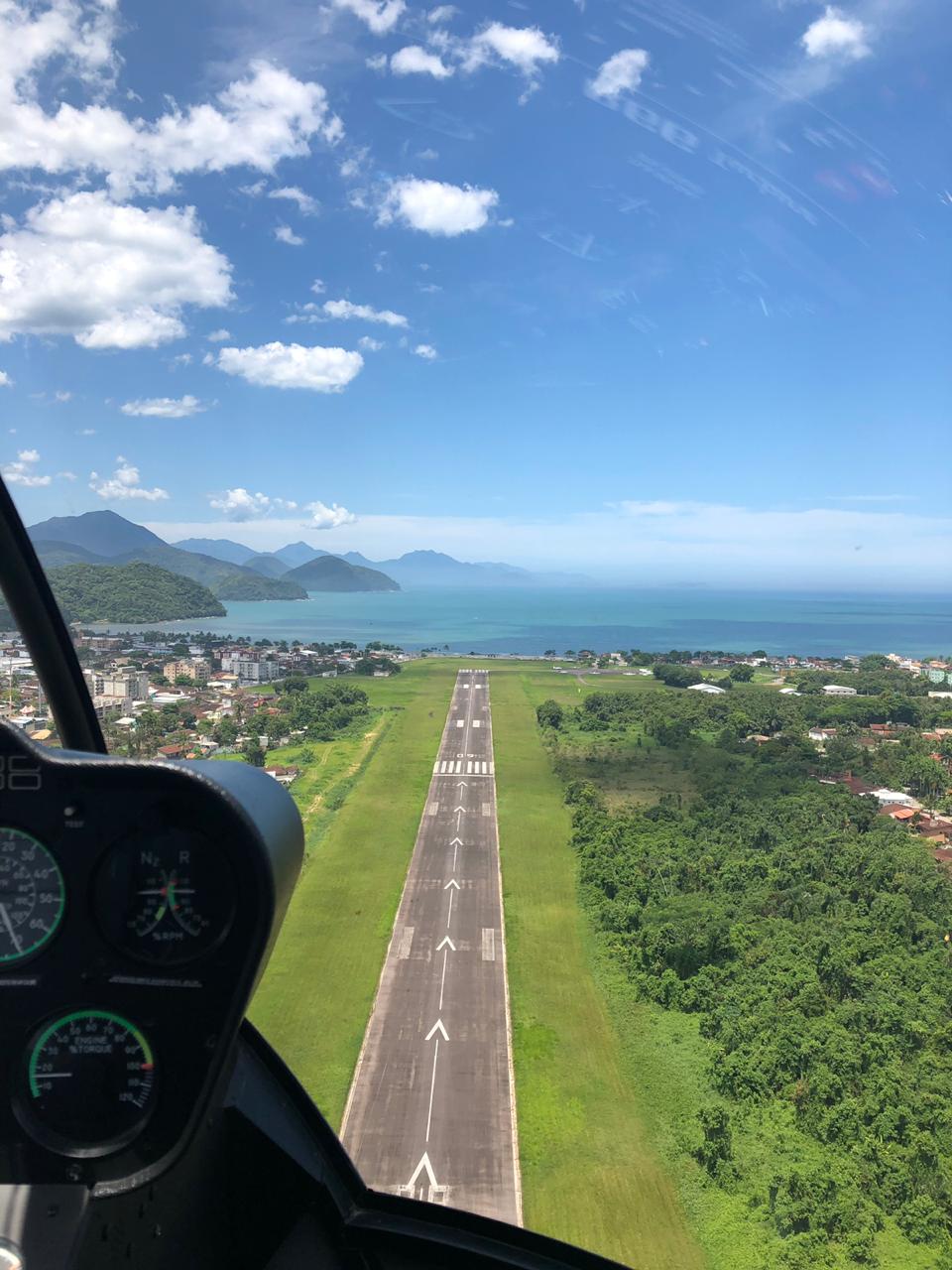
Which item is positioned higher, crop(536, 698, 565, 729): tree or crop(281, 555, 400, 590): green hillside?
crop(281, 555, 400, 590): green hillside

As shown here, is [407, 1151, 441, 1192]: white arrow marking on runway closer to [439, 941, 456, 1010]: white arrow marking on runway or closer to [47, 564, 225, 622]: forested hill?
[439, 941, 456, 1010]: white arrow marking on runway

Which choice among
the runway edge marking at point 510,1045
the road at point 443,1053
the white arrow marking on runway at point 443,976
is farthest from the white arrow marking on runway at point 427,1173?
the white arrow marking on runway at point 443,976

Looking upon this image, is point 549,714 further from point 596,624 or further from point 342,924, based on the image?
point 596,624

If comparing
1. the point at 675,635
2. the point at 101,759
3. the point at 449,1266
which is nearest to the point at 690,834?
the point at 449,1266

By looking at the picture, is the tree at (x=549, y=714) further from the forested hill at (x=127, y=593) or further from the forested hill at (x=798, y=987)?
the forested hill at (x=127, y=593)

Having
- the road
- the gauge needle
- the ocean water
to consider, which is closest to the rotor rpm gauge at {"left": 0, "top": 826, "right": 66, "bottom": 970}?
the gauge needle

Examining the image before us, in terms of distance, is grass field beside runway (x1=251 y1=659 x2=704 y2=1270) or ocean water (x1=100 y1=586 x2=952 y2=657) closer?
grass field beside runway (x1=251 y1=659 x2=704 y2=1270)
